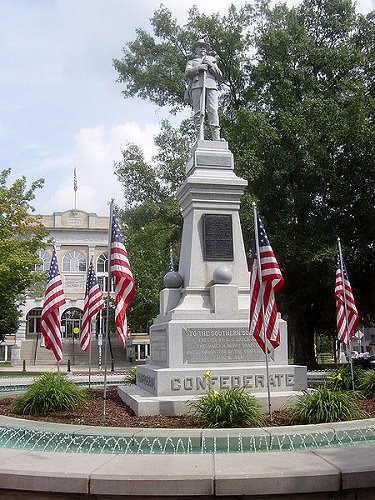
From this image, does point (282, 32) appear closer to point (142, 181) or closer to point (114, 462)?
point (142, 181)

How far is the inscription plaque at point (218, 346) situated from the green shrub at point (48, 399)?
2.16m

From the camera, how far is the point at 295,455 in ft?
17.6

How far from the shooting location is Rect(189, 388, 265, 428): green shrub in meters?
8.43

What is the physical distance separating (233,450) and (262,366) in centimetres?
433

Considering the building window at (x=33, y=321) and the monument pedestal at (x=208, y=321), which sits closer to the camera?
the monument pedestal at (x=208, y=321)

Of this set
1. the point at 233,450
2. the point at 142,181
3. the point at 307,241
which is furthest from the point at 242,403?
the point at 142,181

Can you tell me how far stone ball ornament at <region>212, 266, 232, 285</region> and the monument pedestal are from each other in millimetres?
22

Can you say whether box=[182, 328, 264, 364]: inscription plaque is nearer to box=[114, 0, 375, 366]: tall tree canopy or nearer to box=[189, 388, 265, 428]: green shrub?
box=[189, 388, 265, 428]: green shrub

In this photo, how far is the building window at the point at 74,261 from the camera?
212 ft

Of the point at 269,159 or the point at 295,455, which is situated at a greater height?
the point at 269,159

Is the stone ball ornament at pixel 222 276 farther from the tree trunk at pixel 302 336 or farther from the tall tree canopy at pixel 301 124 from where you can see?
the tree trunk at pixel 302 336

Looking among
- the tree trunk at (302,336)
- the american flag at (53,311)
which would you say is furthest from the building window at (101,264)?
the american flag at (53,311)

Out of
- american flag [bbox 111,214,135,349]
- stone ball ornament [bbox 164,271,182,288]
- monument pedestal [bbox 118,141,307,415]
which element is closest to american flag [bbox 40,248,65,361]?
monument pedestal [bbox 118,141,307,415]

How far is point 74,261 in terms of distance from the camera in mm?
64688
